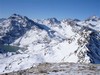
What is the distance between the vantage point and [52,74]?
30516 millimetres

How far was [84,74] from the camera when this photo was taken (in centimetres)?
3008

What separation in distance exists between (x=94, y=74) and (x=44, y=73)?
6.48 metres

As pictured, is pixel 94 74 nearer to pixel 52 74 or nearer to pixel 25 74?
pixel 52 74

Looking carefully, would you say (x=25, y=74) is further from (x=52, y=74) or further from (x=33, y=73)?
(x=52, y=74)

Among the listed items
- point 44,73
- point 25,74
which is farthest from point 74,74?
point 25,74

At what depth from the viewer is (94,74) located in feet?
98.0

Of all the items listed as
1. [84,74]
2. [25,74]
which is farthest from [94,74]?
[25,74]

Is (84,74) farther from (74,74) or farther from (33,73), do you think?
(33,73)

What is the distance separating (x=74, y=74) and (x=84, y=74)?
1301mm

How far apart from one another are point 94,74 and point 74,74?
252 cm

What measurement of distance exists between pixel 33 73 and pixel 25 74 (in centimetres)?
122

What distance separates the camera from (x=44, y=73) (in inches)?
1228

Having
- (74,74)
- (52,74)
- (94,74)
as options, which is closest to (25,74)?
(52,74)

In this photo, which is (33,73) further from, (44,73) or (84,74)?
(84,74)
